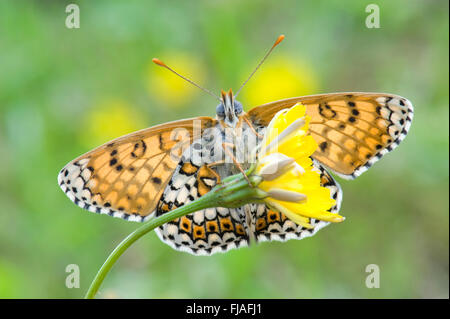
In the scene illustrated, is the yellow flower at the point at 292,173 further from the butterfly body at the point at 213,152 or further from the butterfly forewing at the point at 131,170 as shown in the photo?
the butterfly forewing at the point at 131,170

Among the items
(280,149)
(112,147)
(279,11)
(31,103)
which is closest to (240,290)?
(112,147)

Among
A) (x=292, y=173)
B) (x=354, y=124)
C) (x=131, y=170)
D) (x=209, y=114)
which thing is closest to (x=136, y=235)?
(x=292, y=173)

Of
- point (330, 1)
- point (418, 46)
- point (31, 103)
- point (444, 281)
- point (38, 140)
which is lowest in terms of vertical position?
point (444, 281)

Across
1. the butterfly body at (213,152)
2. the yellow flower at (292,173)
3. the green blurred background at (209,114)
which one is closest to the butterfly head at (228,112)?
the butterfly body at (213,152)

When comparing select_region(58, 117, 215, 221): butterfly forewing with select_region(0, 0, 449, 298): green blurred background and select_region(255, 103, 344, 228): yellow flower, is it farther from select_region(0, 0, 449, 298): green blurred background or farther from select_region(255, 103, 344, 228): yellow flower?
select_region(0, 0, 449, 298): green blurred background

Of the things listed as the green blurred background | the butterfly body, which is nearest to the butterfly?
the butterfly body

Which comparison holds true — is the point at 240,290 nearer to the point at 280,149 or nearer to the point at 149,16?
the point at 280,149
